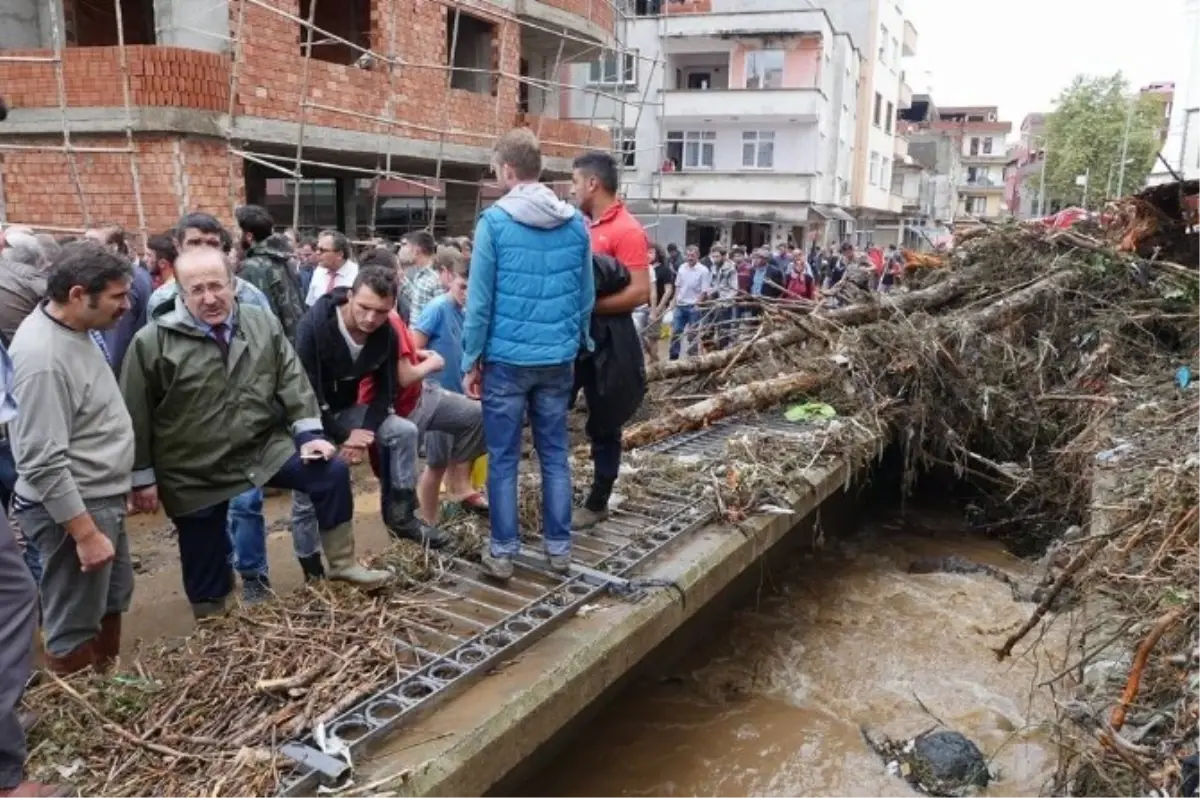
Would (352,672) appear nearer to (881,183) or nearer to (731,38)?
(731,38)

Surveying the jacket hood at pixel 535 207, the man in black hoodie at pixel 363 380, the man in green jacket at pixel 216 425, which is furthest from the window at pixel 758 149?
the man in green jacket at pixel 216 425

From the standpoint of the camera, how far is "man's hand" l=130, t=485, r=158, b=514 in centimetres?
326

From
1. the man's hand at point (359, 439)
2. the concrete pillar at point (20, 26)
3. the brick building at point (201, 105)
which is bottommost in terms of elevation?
the man's hand at point (359, 439)

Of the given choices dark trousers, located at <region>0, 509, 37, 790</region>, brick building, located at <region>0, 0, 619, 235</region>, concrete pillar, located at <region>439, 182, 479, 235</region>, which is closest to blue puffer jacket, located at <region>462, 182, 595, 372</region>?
dark trousers, located at <region>0, 509, 37, 790</region>

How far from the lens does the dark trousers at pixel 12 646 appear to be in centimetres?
227

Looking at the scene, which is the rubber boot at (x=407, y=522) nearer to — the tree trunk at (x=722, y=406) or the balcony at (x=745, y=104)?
the tree trunk at (x=722, y=406)

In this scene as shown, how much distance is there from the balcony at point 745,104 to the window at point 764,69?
963 mm

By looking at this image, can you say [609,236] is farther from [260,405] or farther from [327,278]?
[327,278]

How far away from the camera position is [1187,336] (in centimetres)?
768

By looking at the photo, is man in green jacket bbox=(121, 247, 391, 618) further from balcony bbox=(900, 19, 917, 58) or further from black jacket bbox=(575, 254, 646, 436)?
balcony bbox=(900, 19, 917, 58)

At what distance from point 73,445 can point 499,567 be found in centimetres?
166

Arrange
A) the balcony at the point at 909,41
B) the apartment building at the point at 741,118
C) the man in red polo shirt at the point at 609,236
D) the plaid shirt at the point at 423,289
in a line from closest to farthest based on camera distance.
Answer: the man in red polo shirt at the point at 609,236, the plaid shirt at the point at 423,289, the apartment building at the point at 741,118, the balcony at the point at 909,41

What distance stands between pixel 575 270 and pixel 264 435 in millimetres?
1418

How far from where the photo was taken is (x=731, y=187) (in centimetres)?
3006
